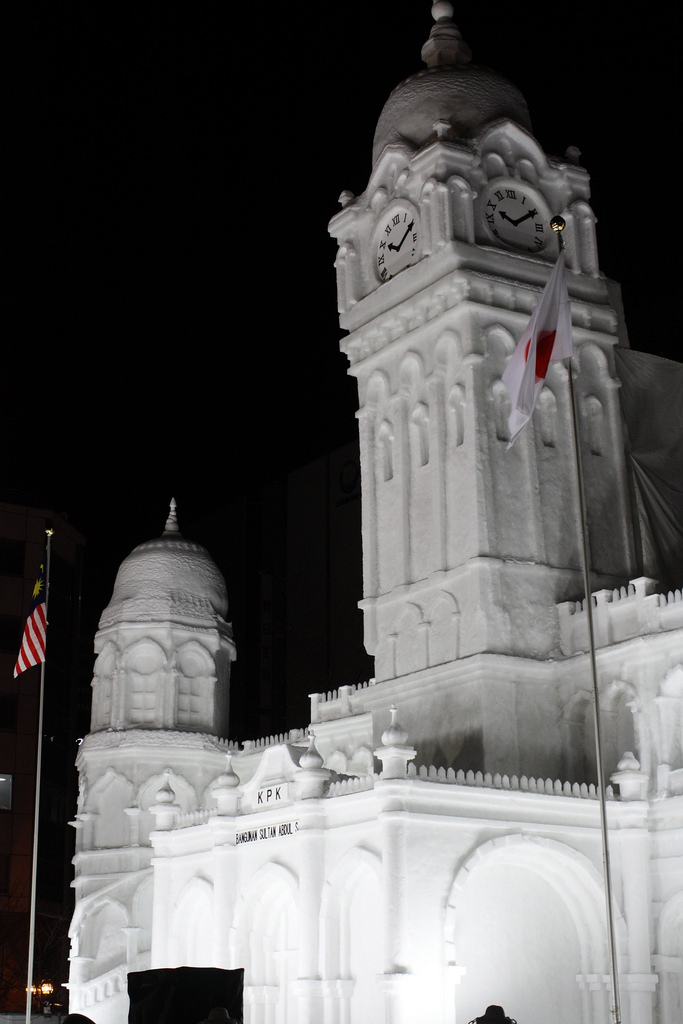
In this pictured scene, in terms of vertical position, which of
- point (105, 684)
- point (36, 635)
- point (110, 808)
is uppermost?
point (105, 684)

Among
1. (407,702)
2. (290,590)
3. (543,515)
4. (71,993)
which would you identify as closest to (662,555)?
(543,515)

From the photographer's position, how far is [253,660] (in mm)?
83688

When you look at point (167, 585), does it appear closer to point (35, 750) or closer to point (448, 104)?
point (448, 104)

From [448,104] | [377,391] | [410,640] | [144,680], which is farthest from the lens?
[144,680]

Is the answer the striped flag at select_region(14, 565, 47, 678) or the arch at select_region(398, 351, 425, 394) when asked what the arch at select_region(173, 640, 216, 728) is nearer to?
the striped flag at select_region(14, 565, 47, 678)

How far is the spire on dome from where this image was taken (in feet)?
170

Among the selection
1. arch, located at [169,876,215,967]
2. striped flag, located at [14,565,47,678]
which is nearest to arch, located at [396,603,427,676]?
arch, located at [169,876,215,967]

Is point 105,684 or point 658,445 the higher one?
point 658,445

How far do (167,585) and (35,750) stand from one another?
26568mm

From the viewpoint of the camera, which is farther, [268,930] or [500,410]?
[500,410]

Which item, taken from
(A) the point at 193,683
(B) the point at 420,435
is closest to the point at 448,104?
(B) the point at 420,435

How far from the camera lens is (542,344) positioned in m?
33.0

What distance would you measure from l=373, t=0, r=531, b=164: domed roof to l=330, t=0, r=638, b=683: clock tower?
7 cm

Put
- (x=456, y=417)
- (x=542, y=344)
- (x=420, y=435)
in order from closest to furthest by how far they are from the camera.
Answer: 1. (x=542, y=344)
2. (x=456, y=417)
3. (x=420, y=435)
